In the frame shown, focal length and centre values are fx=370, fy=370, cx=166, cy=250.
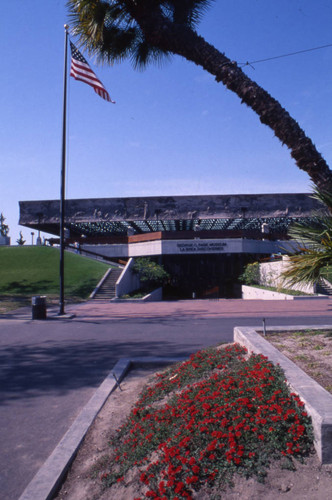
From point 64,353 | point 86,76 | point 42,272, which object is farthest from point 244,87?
point 42,272

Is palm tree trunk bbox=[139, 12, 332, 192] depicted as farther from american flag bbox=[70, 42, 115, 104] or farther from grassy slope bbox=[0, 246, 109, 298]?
grassy slope bbox=[0, 246, 109, 298]

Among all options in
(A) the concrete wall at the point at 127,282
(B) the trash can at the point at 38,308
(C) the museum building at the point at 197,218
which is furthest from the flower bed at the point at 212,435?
(C) the museum building at the point at 197,218

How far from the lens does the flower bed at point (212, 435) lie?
3059mm

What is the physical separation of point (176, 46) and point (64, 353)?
7.26m

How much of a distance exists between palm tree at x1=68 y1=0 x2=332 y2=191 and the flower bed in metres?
3.70

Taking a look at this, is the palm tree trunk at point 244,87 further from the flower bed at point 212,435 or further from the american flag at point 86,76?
the american flag at point 86,76

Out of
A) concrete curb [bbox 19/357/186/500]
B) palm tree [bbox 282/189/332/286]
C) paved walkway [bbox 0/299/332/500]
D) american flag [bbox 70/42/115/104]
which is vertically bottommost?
paved walkway [bbox 0/299/332/500]

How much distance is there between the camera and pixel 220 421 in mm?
3607

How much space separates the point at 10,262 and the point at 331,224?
32049 millimetres

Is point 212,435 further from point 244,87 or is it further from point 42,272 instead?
point 42,272

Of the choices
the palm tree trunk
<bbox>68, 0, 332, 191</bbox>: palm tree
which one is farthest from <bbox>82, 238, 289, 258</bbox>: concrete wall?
the palm tree trunk

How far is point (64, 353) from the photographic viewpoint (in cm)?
871

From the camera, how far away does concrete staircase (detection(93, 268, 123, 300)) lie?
2478 centimetres

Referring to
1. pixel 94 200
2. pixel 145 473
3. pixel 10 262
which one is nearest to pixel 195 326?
pixel 145 473
